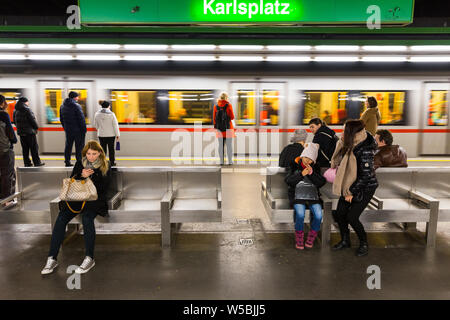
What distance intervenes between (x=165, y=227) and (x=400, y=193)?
2964 mm

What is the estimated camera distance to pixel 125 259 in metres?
3.75

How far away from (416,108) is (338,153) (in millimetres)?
5726

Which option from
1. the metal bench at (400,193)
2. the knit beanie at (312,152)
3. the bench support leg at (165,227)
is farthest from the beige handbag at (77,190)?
the knit beanie at (312,152)

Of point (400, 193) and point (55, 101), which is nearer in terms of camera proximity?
point (400, 193)

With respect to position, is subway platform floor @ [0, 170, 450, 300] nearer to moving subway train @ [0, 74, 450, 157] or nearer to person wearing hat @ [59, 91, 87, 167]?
person wearing hat @ [59, 91, 87, 167]

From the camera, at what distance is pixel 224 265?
3.62 meters

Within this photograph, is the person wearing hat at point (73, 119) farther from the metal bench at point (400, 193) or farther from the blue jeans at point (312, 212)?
the blue jeans at point (312, 212)

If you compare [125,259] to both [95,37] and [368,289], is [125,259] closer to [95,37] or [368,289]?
[368,289]

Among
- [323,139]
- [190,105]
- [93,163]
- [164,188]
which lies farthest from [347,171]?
[190,105]

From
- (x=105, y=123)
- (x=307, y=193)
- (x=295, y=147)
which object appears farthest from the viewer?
(x=105, y=123)

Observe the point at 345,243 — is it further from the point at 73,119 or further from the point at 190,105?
the point at 73,119

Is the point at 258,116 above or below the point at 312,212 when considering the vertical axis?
above
